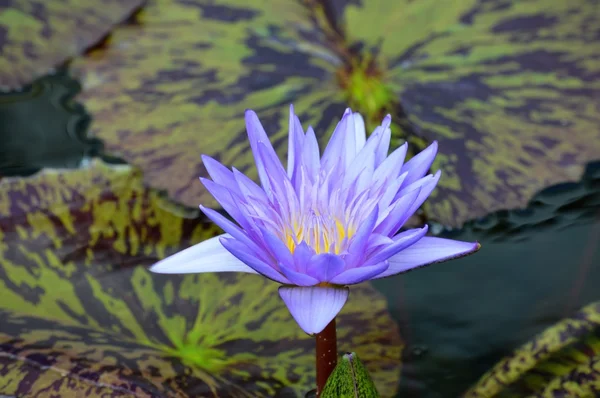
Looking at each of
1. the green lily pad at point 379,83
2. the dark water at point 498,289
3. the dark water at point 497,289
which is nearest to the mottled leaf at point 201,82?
the green lily pad at point 379,83

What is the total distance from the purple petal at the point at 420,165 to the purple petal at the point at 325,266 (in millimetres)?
228

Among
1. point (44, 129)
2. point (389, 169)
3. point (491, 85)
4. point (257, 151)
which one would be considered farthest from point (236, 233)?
point (44, 129)

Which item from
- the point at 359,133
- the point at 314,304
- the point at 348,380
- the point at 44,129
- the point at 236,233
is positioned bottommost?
the point at 348,380

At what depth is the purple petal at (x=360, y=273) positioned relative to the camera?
90 centimetres

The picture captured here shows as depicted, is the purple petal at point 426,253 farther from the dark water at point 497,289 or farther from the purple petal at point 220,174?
the dark water at point 497,289

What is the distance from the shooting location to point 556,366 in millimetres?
1374

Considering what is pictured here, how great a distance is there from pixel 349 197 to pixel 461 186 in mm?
866

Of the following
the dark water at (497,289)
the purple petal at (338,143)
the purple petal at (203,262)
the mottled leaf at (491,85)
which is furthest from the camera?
the mottled leaf at (491,85)

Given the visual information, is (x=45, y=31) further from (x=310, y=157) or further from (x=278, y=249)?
(x=278, y=249)

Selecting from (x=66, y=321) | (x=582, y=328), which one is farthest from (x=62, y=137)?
(x=582, y=328)

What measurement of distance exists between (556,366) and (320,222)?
0.71 metres

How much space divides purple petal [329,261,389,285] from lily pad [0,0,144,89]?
1889 millimetres

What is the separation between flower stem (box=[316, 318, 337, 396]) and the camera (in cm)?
103

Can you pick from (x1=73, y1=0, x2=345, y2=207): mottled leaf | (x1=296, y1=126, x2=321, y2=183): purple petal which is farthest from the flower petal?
(x1=73, y1=0, x2=345, y2=207): mottled leaf
